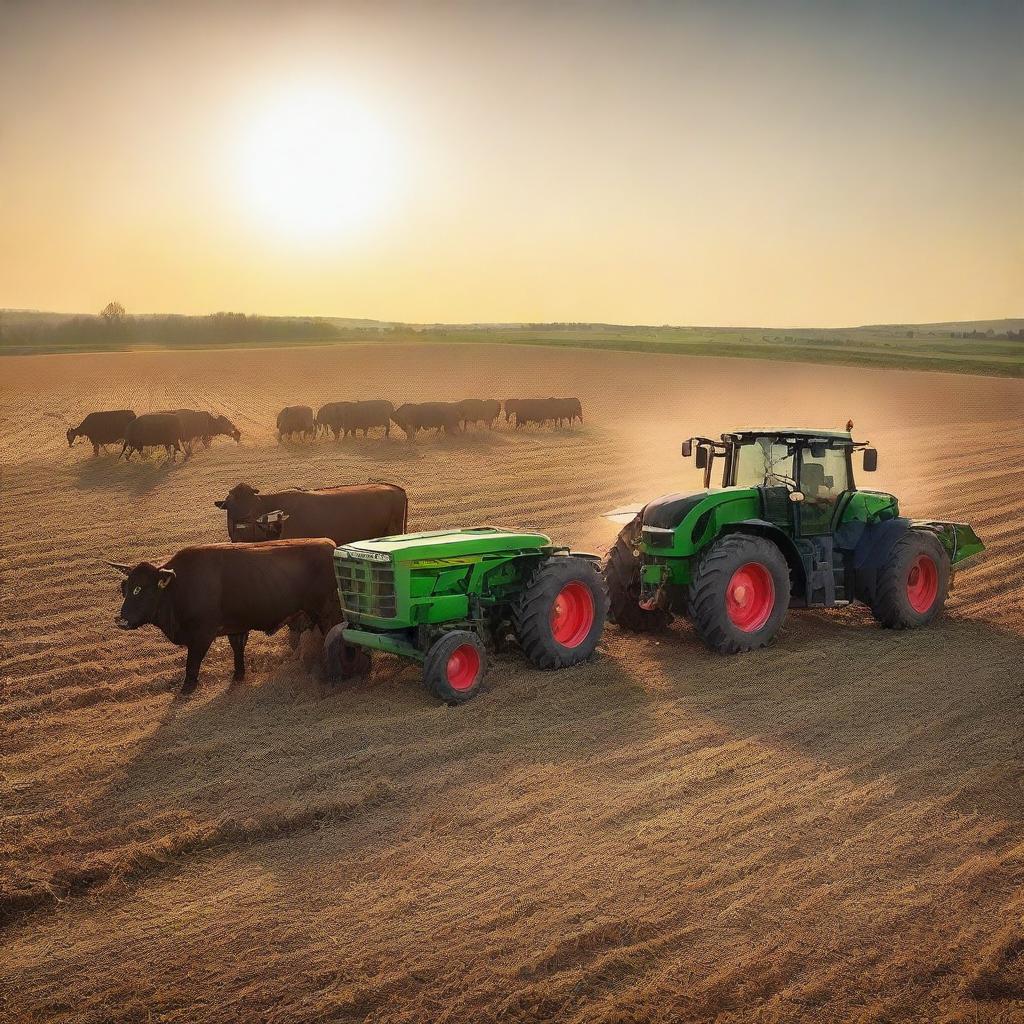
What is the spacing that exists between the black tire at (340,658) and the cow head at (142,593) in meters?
1.55

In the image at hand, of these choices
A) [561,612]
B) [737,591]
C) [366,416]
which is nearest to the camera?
[561,612]

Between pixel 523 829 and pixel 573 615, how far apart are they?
3.73 metres

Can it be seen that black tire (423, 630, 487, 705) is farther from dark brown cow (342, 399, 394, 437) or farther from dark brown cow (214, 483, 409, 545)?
dark brown cow (342, 399, 394, 437)

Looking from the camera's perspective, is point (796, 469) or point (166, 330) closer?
point (796, 469)

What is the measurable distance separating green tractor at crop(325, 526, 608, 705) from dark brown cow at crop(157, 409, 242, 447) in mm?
19538

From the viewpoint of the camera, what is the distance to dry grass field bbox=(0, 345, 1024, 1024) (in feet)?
17.9

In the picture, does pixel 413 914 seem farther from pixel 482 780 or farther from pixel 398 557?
pixel 398 557

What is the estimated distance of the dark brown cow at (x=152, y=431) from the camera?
88.4 feet

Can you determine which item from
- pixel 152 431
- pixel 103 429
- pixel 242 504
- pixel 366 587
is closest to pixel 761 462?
pixel 366 587

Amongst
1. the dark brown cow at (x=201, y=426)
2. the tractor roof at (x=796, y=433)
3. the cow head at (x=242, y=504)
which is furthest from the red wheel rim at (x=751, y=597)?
the dark brown cow at (x=201, y=426)

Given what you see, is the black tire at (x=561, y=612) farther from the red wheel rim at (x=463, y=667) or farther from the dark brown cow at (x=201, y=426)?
the dark brown cow at (x=201, y=426)

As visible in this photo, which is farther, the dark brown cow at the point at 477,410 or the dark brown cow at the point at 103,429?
the dark brown cow at the point at 477,410

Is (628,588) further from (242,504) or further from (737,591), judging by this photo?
(242,504)

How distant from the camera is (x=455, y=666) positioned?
953 centimetres
